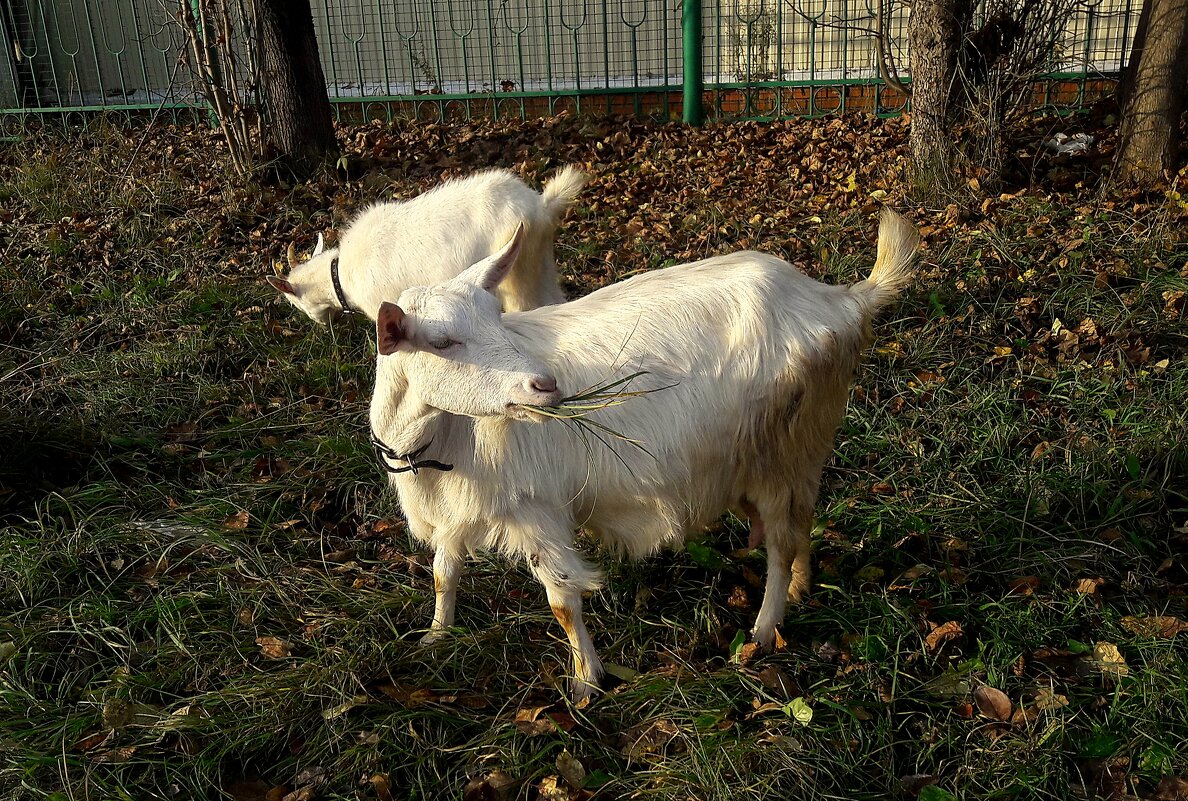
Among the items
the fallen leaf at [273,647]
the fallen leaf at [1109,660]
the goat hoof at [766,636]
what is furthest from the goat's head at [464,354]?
the fallen leaf at [1109,660]

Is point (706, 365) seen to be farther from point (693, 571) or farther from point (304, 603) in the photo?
point (304, 603)

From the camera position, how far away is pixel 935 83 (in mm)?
5391

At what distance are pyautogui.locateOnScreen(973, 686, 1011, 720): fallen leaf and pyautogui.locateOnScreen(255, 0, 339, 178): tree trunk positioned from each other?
18.7 feet

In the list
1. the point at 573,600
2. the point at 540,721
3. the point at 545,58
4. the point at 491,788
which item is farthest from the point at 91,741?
the point at 545,58

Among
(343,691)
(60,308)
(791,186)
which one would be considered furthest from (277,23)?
(343,691)

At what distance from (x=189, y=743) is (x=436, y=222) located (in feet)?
8.38

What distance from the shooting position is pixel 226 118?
634cm

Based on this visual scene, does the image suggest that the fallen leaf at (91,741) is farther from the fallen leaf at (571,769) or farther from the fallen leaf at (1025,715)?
the fallen leaf at (1025,715)

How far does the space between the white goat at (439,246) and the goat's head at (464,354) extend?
1900 mm

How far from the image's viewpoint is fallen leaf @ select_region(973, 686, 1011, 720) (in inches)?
103

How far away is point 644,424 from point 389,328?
0.87 meters

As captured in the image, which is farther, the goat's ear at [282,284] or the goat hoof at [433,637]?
the goat's ear at [282,284]

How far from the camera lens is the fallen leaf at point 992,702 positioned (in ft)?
8.58

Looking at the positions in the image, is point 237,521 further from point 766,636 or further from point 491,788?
point 766,636
